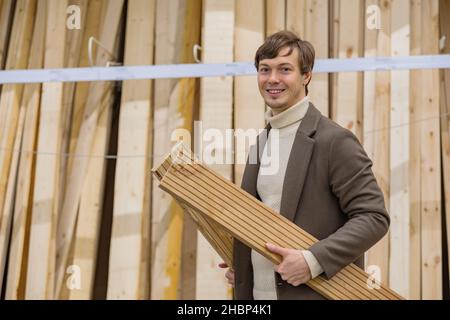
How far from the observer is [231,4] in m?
3.02

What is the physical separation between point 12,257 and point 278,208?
201 cm

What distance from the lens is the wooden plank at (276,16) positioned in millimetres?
3029

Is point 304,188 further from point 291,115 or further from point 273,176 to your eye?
point 291,115

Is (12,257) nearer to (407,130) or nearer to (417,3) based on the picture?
(407,130)

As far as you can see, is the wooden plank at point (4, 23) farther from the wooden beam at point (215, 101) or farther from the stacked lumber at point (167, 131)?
the wooden beam at point (215, 101)

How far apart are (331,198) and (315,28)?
5.60 feet

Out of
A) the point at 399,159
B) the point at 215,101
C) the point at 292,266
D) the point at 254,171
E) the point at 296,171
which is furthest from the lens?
the point at 215,101

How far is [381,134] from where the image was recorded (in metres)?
2.88

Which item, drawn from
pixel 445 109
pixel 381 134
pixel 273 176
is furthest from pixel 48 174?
pixel 445 109

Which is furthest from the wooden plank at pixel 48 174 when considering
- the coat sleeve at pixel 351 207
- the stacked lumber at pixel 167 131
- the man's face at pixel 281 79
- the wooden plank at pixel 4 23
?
the coat sleeve at pixel 351 207

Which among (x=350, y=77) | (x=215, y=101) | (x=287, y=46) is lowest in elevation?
(x=287, y=46)
